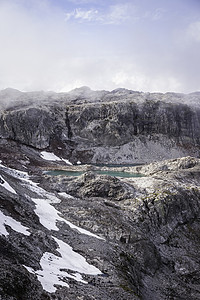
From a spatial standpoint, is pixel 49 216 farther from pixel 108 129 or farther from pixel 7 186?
pixel 108 129

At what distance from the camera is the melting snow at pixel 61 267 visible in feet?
60.8

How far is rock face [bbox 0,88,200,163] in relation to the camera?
5541 inches

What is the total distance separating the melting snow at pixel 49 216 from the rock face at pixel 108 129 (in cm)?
9536

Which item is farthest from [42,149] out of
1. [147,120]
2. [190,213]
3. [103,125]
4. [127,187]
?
[190,213]

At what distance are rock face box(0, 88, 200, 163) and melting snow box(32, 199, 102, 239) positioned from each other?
313ft

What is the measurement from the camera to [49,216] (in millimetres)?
37250

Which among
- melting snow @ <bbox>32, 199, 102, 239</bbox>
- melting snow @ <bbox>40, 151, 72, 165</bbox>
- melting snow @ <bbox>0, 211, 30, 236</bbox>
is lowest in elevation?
melting snow @ <bbox>40, 151, 72, 165</bbox>

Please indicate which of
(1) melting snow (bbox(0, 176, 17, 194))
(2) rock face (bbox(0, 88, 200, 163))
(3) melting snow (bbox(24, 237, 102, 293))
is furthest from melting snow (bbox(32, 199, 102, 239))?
(2) rock face (bbox(0, 88, 200, 163))

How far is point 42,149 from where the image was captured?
447 ft

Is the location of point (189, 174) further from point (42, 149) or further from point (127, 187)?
point (42, 149)

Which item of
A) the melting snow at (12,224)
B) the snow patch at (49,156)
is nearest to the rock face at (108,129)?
the snow patch at (49,156)

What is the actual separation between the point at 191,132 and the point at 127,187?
134869 mm

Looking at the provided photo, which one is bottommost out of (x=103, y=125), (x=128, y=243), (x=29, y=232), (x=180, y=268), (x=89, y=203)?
(x=180, y=268)

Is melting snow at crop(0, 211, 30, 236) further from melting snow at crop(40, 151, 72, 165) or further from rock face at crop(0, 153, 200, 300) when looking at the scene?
melting snow at crop(40, 151, 72, 165)
